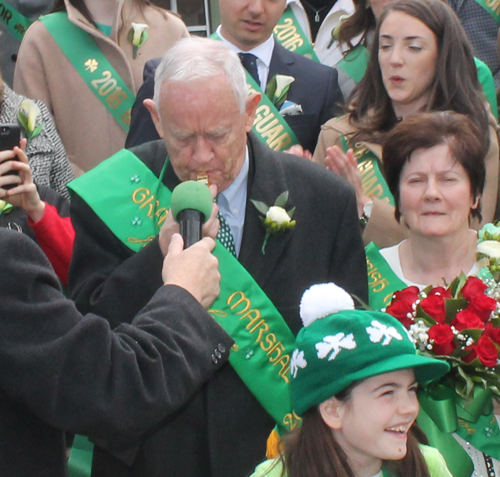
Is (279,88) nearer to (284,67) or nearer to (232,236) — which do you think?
(284,67)

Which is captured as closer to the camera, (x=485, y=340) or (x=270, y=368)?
(x=485, y=340)

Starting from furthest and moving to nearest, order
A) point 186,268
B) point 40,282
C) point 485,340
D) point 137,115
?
point 137,115, point 485,340, point 186,268, point 40,282

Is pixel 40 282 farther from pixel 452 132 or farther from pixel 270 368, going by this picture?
pixel 452 132

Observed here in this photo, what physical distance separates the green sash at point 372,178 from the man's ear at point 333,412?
4.90 feet

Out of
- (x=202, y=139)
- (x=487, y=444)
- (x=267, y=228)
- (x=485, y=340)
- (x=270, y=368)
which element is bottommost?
(x=487, y=444)

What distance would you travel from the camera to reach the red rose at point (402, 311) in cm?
284

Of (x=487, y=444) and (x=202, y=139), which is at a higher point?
(x=202, y=139)

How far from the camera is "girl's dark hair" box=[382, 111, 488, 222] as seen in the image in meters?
3.40

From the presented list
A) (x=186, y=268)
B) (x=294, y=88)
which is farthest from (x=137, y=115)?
(x=186, y=268)

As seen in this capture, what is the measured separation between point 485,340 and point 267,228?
0.75 metres

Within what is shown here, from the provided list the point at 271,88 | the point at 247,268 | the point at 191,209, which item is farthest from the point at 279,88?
the point at 191,209

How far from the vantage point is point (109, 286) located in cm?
287

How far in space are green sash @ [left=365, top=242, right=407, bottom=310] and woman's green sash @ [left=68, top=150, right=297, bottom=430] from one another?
1.41 feet

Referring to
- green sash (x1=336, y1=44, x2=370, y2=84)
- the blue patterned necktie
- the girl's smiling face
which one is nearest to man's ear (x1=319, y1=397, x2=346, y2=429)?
the girl's smiling face
